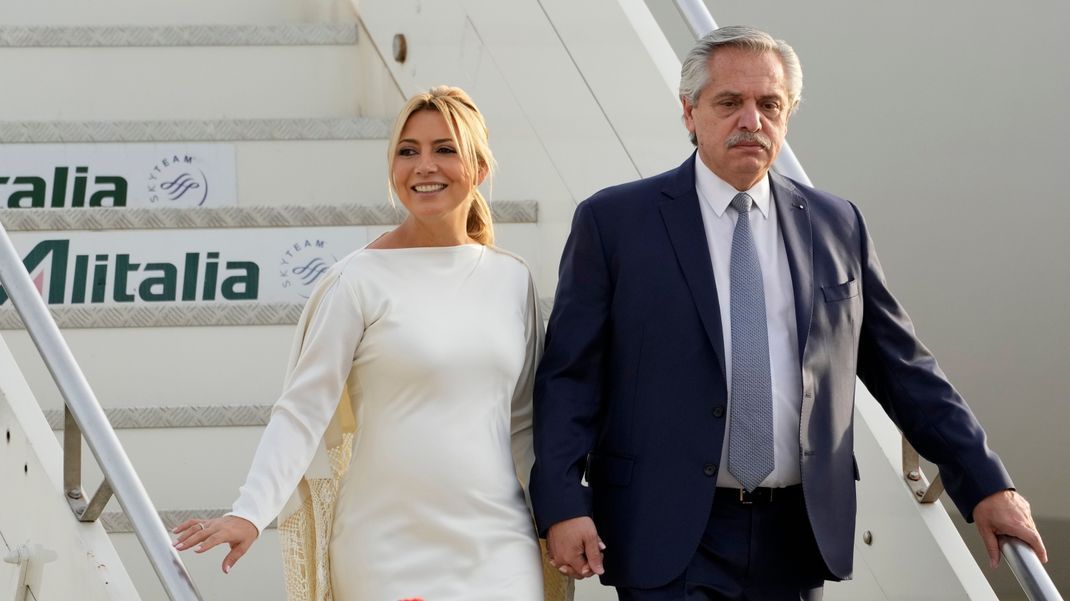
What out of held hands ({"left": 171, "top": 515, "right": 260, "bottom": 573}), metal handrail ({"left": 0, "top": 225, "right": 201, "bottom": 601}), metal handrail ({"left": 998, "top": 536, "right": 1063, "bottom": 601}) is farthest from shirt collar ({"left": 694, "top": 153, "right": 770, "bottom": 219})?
metal handrail ({"left": 0, "top": 225, "right": 201, "bottom": 601})

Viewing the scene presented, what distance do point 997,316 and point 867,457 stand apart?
7.90ft

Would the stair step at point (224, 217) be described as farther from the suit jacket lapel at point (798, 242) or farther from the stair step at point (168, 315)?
the suit jacket lapel at point (798, 242)

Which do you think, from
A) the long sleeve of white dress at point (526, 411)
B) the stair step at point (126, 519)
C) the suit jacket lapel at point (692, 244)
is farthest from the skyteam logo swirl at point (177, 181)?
the suit jacket lapel at point (692, 244)

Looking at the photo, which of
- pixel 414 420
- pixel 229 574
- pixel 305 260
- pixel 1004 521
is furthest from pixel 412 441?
pixel 305 260

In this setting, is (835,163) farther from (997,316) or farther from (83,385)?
(83,385)

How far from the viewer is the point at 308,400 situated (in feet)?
7.11

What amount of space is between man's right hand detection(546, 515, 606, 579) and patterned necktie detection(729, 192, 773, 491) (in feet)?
0.74

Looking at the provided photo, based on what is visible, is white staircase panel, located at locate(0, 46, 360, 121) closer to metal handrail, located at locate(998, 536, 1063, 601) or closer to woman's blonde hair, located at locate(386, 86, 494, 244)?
woman's blonde hair, located at locate(386, 86, 494, 244)

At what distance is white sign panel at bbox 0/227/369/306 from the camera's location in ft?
11.3

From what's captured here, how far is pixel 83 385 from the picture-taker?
2.24m

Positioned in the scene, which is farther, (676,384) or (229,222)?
(229,222)

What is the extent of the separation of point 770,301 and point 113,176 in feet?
7.46

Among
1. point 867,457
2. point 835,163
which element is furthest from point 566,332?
point 835,163

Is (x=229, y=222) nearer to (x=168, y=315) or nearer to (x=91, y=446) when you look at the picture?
(x=168, y=315)
